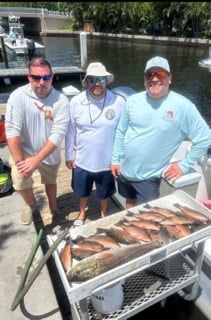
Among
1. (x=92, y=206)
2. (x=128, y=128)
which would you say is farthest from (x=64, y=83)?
(x=128, y=128)

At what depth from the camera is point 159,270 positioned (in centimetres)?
226

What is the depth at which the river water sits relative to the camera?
8.80 ft

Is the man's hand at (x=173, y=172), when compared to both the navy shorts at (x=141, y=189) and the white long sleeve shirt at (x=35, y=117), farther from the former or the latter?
the white long sleeve shirt at (x=35, y=117)

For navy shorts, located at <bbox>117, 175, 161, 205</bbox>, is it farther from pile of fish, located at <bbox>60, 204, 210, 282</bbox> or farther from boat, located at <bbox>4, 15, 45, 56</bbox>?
boat, located at <bbox>4, 15, 45, 56</bbox>

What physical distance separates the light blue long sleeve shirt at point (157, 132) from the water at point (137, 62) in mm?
10322

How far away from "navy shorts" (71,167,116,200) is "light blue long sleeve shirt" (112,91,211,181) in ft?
1.39

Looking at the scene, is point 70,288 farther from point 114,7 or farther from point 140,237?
point 114,7

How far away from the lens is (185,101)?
2.15 meters

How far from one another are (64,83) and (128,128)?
1299 centimetres

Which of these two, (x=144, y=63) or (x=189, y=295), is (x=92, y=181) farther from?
(x=144, y=63)

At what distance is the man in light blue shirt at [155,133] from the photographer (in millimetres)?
2141

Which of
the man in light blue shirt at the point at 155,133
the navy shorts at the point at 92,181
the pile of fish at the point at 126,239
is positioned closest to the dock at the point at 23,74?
the navy shorts at the point at 92,181

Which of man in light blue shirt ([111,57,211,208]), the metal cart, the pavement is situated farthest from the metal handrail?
the metal cart

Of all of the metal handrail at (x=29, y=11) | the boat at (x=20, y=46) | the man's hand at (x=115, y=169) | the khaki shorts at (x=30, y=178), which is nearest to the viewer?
the man's hand at (x=115, y=169)
